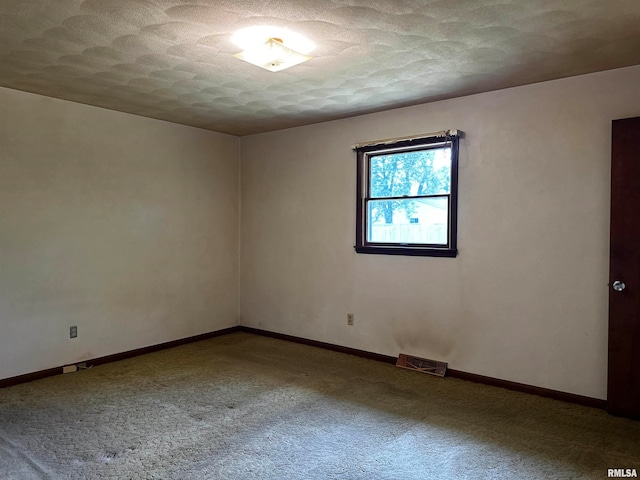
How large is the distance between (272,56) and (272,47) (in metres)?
0.08

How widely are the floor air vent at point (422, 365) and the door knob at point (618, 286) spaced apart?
5.06ft

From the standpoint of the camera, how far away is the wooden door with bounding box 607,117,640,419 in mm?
3045

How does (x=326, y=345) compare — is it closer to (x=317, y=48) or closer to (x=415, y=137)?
(x=415, y=137)

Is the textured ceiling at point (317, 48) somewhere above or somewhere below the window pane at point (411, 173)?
above

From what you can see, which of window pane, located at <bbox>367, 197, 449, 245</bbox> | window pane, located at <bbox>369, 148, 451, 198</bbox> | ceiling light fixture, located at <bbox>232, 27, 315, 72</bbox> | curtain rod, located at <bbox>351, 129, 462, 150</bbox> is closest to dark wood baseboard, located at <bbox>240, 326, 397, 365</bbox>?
window pane, located at <bbox>367, 197, 449, 245</bbox>

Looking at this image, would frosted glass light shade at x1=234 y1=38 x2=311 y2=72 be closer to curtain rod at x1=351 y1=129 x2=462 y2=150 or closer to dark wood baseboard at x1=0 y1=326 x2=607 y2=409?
curtain rod at x1=351 y1=129 x2=462 y2=150

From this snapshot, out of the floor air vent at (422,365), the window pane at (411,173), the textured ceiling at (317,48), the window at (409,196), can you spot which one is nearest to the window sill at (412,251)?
the window at (409,196)

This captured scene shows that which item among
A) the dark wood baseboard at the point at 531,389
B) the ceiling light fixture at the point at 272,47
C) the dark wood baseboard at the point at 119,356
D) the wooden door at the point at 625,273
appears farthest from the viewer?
the dark wood baseboard at the point at 119,356

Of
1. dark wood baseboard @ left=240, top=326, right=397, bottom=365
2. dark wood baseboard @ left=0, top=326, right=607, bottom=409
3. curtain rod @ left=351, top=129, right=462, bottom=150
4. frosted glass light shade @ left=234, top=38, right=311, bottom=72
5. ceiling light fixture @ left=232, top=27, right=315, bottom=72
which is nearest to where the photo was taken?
ceiling light fixture @ left=232, top=27, right=315, bottom=72

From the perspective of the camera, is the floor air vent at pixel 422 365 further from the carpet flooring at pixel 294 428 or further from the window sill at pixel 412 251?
the window sill at pixel 412 251

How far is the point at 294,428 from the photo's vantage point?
117 inches

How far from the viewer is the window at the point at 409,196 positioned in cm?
402

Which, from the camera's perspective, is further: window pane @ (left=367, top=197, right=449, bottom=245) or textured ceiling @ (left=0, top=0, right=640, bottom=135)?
window pane @ (left=367, top=197, right=449, bottom=245)

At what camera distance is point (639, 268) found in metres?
3.05
